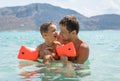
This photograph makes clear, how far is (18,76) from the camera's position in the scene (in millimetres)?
5188

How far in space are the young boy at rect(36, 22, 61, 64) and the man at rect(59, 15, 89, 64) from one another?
0.17 m

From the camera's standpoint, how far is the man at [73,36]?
572cm

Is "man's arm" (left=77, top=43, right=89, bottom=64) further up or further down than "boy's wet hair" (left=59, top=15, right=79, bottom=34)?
further down

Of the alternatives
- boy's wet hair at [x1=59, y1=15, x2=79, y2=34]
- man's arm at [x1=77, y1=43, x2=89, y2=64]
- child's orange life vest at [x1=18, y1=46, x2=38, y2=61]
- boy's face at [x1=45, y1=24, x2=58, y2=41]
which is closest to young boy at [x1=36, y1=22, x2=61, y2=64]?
boy's face at [x1=45, y1=24, x2=58, y2=41]

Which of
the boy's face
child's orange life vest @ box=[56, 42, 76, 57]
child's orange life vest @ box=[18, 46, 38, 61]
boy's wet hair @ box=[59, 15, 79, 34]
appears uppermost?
boy's wet hair @ box=[59, 15, 79, 34]

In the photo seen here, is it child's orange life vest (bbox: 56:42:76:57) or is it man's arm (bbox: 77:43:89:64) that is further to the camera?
man's arm (bbox: 77:43:89:64)

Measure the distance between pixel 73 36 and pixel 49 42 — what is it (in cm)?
49

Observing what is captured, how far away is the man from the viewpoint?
5.72m

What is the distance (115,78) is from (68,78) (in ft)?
→ 2.69

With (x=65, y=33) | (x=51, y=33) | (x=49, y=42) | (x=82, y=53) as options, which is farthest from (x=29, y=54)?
(x=82, y=53)

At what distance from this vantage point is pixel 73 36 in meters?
5.92

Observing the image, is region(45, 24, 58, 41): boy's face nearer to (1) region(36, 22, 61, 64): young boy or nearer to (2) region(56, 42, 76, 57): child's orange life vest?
(1) region(36, 22, 61, 64): young boy

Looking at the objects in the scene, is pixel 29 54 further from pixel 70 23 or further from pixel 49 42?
pixel 70 23

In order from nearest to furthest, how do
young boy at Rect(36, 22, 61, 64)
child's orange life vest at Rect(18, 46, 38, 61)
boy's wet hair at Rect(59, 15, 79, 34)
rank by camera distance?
1. boy's wet hair at Rect(59, 15, 79, 34)
2. young boy at Rect(36, 22, 61, 64)
3. child's orange life vest at Rect(18, 46, 38, 61)
